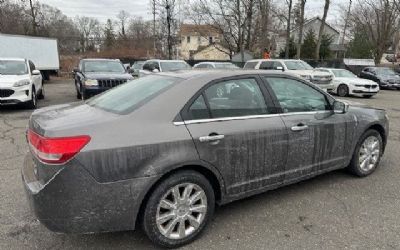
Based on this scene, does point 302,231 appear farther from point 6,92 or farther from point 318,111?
point 6,92

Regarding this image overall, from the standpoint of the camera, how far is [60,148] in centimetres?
260

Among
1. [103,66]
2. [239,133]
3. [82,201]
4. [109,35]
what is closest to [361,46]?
[109,35]

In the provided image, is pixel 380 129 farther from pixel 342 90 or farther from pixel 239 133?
pixel 342 90

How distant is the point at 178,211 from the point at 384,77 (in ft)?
76.3

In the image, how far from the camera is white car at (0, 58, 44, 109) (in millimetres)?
9773

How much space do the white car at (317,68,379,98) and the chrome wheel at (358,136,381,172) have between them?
1256 cm

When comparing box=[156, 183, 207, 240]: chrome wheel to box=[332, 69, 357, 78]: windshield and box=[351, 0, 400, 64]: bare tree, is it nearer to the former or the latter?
box=[332, 69, 357, 78]: windshield

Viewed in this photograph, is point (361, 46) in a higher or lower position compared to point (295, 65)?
higher

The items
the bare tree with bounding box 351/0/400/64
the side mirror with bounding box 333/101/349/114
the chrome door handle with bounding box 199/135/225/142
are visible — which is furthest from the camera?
the bare tree with bounding box 351/0/400/64

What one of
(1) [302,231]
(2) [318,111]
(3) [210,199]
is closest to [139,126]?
(3) [210,199]

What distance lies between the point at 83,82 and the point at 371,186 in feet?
31.0

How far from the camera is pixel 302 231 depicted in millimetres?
3355

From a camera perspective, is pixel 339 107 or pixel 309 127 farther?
pixel 339 107

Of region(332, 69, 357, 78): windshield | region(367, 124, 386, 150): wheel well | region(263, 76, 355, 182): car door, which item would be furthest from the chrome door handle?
region(332, 69, 357, 78): windshield
